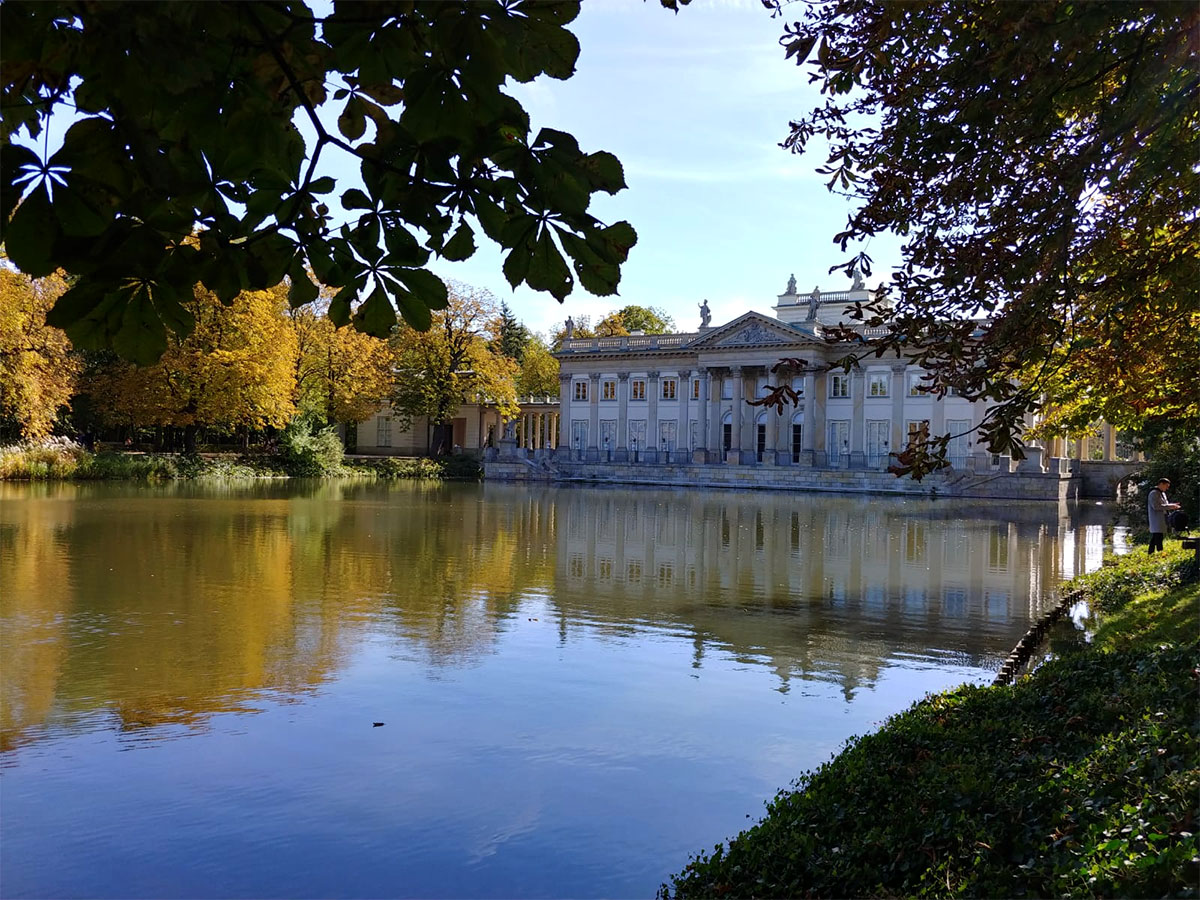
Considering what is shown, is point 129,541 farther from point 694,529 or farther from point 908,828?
point 908,828

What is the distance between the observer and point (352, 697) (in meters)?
8.08

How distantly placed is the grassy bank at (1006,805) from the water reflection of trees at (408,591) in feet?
9.93

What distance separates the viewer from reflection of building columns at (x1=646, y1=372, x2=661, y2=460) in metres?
66.4

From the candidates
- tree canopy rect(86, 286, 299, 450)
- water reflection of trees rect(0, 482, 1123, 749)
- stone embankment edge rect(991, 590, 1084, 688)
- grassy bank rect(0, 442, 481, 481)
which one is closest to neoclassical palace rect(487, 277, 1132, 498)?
grassy bank rect(0, 442, 481, 481)

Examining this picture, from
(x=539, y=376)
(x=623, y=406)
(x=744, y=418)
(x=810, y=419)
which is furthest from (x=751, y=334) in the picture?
(x=539, y=376)

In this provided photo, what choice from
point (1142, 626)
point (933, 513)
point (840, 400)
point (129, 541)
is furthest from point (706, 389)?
point (1142, 626)

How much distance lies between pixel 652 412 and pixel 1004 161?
199ft

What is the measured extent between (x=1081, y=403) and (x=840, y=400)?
158 ft

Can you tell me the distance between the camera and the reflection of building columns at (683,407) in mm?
65312

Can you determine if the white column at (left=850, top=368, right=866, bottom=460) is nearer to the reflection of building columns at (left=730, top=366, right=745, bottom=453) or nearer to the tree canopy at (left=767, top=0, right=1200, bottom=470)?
the reflection of building columns at (left=730, top=366, right=745, bottom=453)

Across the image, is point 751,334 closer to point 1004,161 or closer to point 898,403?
point 898,403

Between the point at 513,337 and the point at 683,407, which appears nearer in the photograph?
the point at 683,407

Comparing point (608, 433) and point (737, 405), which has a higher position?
point (737, 405)

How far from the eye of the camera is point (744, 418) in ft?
207
